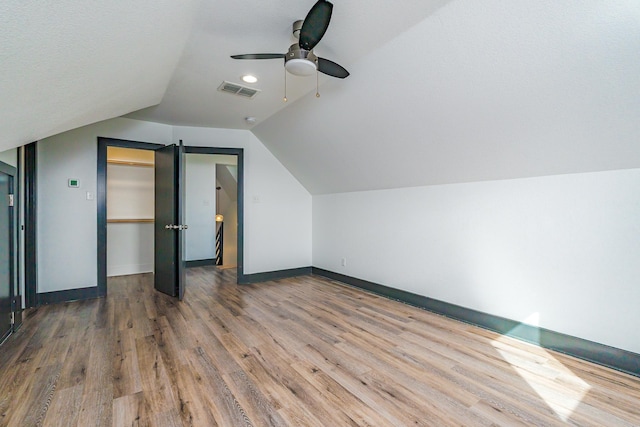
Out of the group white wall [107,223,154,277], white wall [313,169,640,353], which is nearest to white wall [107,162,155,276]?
white wall [107,223,154,277]

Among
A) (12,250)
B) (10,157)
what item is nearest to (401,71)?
(10,157)

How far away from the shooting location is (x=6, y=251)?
8.25 ft

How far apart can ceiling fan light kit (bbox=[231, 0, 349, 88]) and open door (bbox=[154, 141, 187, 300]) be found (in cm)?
238

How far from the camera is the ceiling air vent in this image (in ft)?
10.1

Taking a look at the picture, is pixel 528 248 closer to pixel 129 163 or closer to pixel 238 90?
pixel 238 90

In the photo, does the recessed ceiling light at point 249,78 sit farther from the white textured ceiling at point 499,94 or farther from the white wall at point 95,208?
the white wall at point 95,208

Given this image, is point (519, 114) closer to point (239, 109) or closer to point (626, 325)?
point (626, 325)

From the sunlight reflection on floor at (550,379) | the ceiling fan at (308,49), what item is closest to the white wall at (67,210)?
the ceiling fan at (308,49)

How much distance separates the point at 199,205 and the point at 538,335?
5.43 m

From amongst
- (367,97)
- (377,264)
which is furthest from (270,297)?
(367,97)

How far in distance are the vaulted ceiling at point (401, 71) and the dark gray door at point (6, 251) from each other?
19.2 inches

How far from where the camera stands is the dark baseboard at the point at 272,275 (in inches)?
183

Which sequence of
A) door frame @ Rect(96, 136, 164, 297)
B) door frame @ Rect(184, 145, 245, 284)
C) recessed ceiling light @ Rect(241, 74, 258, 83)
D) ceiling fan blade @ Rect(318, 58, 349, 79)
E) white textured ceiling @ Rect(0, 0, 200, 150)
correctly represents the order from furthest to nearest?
door frame @ Rect(184, 145, 245, 284) < door frame @ Rect(96, 136, 164, 297) < recessed ceiling light @ Rect(241, 74, 258, 83) < ceiling fan blade @ Rect(318, 58, 349, 79) < white textured ceiling @ Rect(0, 0, 200, 150)

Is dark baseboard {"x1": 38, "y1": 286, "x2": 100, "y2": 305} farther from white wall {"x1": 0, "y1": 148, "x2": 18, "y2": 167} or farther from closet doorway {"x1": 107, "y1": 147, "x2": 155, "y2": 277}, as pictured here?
white wall {"x1": 0, "y1": 148, "x2": 18, "y2": 167}
